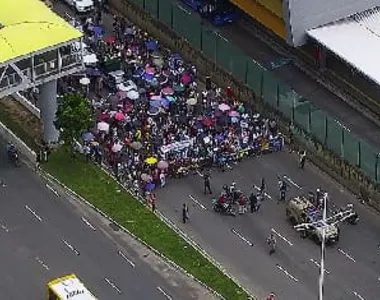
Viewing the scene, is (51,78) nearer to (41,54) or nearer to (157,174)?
(41,54)

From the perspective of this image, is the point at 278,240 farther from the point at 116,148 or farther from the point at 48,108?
the point at 48,108

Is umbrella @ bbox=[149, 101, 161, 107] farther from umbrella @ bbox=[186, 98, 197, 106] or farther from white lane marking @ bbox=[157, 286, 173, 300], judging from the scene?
white lane marking @ bbox=[157, 286, 173, 300]

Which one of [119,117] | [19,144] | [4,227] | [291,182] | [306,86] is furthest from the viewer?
[306,86]

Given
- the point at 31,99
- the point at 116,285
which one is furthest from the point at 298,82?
the point at 116,285

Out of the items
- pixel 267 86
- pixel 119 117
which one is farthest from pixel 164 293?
pixel 267 86

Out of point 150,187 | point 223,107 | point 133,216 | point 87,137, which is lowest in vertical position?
point 133,216

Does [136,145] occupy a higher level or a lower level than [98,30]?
lower

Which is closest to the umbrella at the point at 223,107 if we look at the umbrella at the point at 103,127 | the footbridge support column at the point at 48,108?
the umbrella at the point at 103,127

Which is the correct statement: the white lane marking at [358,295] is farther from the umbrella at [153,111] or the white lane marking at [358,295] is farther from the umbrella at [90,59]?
the umbrella at [90,59]
